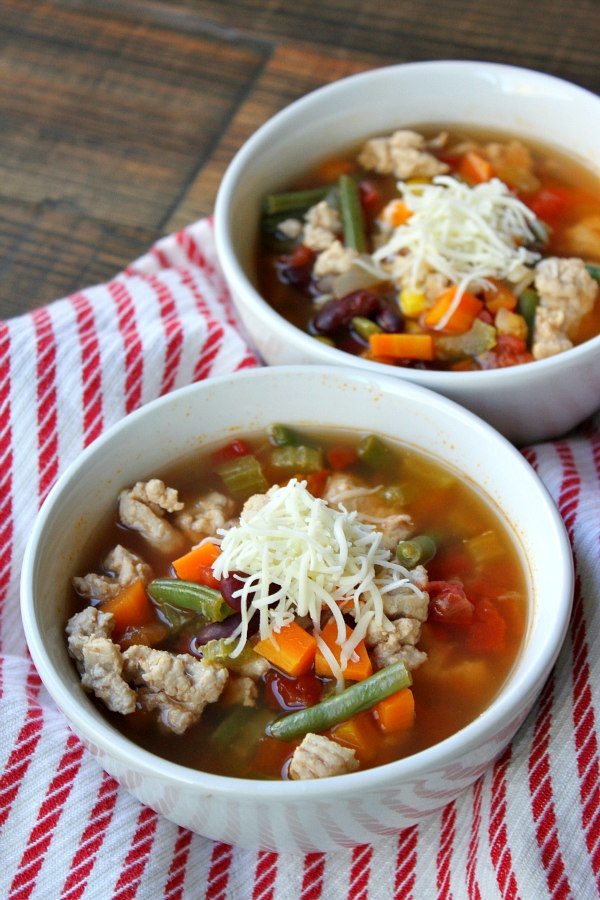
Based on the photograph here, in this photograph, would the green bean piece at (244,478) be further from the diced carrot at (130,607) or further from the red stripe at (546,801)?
the red stripe at (546,801)

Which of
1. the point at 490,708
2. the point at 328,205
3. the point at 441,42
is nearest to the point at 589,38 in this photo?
the point at 441,42

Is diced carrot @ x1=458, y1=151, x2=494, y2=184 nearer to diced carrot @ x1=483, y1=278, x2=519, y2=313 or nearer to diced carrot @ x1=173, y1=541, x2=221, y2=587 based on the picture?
diced carrot @ x1=483, y1=278, x2=519, y2=313

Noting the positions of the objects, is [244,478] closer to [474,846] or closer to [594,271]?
[474,846]

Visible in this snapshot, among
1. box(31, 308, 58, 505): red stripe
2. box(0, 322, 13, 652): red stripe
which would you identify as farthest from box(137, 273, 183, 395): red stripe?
box(0, 322, 13, 652): red stripe

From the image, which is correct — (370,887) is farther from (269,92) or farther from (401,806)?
(269,92)

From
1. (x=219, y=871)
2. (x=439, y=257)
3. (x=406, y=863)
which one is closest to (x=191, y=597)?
(x=219, y=871)

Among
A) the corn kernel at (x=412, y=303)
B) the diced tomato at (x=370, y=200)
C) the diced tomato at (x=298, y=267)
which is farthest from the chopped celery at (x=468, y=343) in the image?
the diced tomato at (x=370, y=200)
